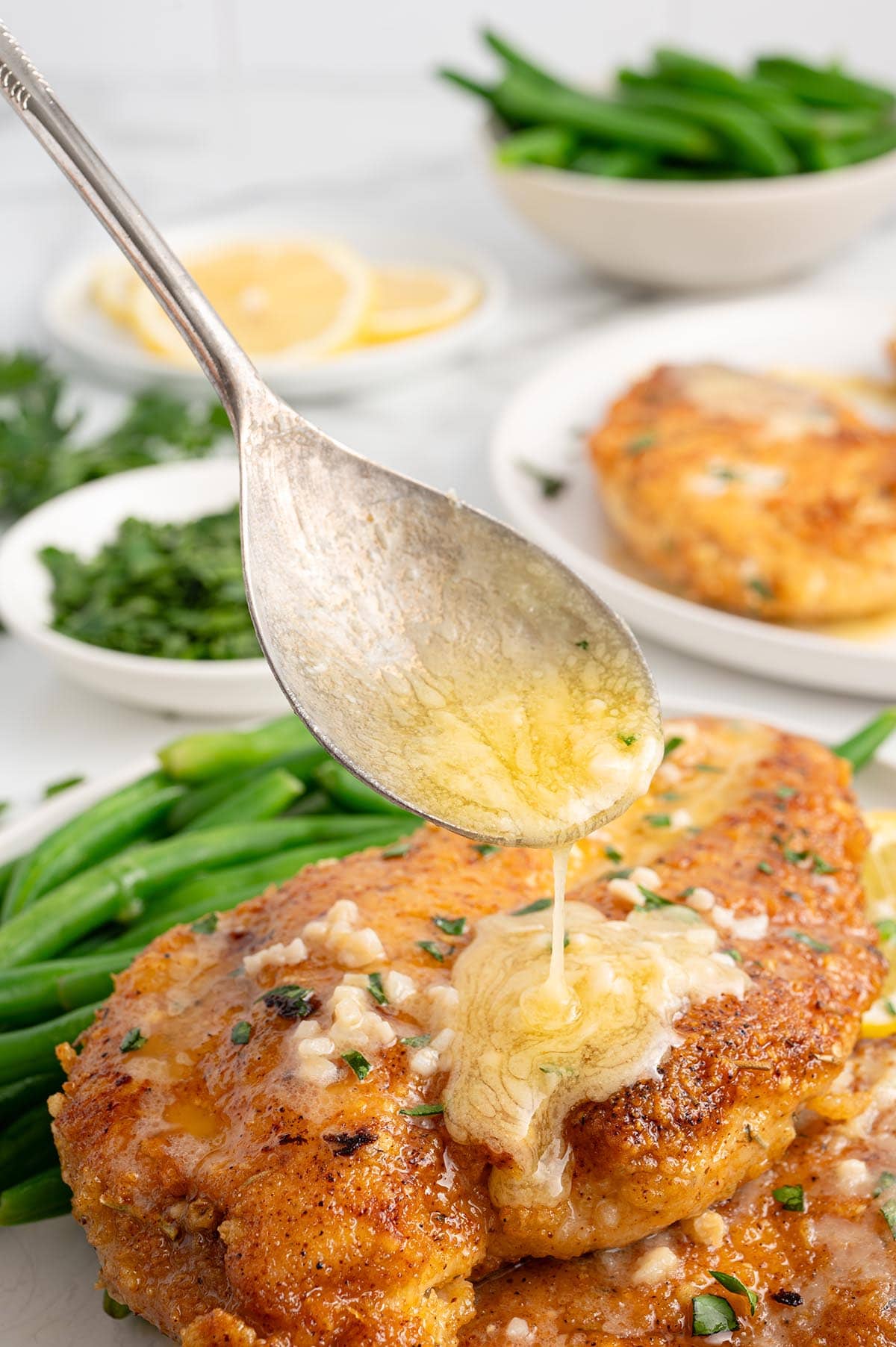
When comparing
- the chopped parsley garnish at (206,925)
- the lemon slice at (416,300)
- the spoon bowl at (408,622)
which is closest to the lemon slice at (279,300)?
the lemon slice at (416,300)

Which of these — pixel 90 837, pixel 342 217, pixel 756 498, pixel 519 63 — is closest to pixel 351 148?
pixel 342 217

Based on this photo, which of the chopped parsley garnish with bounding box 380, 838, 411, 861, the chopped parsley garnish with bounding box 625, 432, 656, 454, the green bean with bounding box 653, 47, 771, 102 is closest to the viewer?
the chopped parsley garnish with bounding box 380, 838, 411, 861

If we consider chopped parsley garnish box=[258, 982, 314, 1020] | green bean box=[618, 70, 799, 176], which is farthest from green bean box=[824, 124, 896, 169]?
chopped parsley garnish box=[258, 982, 314, 1020]

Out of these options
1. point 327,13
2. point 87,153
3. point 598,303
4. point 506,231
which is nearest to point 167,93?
point 327,13

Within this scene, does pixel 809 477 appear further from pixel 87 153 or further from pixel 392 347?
pixel 87 153

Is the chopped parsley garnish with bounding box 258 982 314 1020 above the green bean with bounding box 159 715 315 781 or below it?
above

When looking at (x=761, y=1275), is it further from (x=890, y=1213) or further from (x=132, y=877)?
(x=132, y=877)

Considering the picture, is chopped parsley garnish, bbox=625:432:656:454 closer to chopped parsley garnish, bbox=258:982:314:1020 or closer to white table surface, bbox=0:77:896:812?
white table surface, bbox=0:77:896:812

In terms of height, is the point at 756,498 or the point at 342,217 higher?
the point at 756,498
